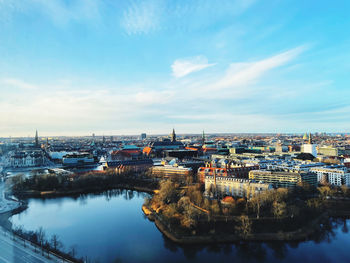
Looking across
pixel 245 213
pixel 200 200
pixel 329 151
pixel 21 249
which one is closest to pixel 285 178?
pixel 245 213

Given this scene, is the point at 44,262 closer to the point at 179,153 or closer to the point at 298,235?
the point at 298,235

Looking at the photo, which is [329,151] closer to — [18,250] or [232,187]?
[232,187]

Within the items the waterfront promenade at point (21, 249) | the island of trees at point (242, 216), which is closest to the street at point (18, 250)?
the waterfront promenade at point (21, 249)

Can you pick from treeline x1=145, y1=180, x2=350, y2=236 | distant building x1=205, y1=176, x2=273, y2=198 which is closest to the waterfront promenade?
treeline x1=145, y1=180, x2=350, y2=236

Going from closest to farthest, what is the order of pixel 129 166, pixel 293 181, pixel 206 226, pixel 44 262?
→ pixel 44 262
pixel 206 226
pixel 293 181
pixel 129 166

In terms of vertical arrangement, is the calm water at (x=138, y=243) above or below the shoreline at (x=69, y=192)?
below

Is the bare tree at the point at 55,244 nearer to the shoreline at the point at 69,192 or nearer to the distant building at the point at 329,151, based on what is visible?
the shoreline at the point at 69,192

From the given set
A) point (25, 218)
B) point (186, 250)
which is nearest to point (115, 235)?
point (186, 250)

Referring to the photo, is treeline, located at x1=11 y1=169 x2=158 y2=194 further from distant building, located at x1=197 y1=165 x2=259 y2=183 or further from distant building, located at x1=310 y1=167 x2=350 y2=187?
distant building, located at x1=310 y1=167 x2=350 y2=187
